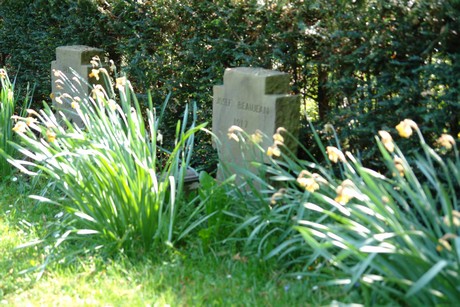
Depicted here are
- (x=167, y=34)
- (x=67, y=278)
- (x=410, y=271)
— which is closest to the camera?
(x=410, y=271)

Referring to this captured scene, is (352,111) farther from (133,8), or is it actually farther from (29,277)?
(133,8)

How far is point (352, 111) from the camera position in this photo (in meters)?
4.80

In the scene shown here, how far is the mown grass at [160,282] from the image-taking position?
3922 mm

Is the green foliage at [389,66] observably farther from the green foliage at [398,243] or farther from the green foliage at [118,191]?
the green foliage at [118,191]

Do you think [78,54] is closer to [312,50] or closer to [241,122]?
[241,122]

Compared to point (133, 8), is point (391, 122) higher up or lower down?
lower down

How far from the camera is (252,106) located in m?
5.05

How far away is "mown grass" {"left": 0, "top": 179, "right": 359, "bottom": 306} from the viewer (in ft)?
12.9

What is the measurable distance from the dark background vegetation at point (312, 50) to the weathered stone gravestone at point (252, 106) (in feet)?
1.02

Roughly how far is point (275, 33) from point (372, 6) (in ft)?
3.26

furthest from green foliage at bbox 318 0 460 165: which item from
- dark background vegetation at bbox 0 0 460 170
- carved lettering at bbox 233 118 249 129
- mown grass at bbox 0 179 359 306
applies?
mown grass at bbox 0 179 359 306

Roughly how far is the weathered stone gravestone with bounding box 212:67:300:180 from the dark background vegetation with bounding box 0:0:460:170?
312 millimetres

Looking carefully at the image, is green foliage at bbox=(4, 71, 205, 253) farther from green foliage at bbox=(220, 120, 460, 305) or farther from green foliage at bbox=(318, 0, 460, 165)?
green foliage at bbox=(318, 0, 460, 165)

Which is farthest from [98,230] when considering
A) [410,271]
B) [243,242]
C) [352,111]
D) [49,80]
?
[49,80]
